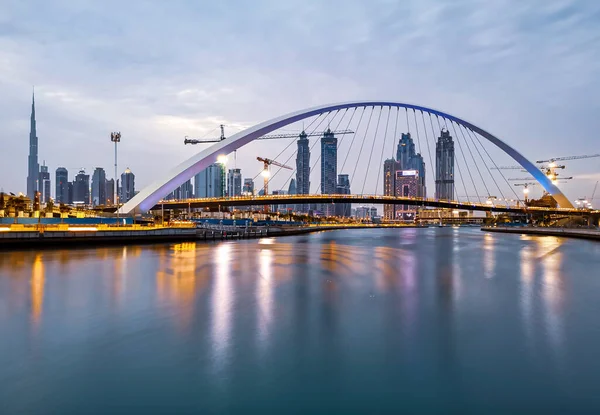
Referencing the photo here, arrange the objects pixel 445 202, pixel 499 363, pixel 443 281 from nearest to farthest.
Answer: pixel 499 363
pixel 443 281
pixel 445 202

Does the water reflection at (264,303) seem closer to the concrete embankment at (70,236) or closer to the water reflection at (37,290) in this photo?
the water reflection at (37,290)

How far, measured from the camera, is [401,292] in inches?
518

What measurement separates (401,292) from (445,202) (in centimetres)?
4886

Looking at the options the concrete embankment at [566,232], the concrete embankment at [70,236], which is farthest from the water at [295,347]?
the concrete embankment at [566,232]

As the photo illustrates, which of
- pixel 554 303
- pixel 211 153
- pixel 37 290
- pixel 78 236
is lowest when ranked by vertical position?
pixel 554 303

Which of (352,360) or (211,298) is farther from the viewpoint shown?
(211,298)

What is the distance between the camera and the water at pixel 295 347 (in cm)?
524

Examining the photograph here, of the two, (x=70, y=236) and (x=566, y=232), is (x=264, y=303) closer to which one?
(x=70, y=236)

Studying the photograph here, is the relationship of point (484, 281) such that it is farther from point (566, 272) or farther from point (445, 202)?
point (445, 202)

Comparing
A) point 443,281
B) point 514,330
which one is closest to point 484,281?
point 443,281

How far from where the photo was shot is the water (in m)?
5.24

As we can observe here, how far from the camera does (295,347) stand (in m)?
7.27

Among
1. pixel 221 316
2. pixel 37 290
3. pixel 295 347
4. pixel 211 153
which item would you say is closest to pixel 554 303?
pixel 295 347

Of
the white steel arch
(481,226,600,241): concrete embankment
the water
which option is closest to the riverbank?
the white steel arch
